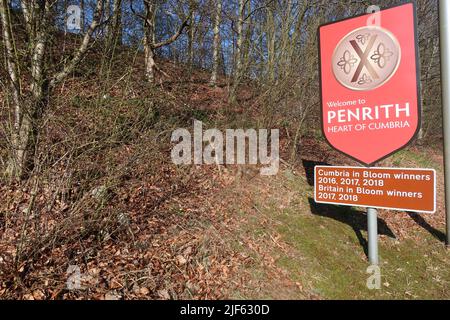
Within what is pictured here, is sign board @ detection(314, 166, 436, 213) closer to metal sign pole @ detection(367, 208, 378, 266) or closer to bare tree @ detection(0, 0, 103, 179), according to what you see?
metal sign pole @ detection(367, 208, 378, 266)

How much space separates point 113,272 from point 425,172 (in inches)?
157

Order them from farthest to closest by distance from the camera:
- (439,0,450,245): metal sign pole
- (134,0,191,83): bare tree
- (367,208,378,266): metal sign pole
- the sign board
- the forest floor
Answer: (134,0,191,83): bare tree
(439,0,450,245): metal sign pole
(367,208,378,266): metal sign pole
the sign board
the forest floor

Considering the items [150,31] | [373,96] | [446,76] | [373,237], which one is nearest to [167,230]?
[373,237]

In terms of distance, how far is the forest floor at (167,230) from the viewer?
325cm

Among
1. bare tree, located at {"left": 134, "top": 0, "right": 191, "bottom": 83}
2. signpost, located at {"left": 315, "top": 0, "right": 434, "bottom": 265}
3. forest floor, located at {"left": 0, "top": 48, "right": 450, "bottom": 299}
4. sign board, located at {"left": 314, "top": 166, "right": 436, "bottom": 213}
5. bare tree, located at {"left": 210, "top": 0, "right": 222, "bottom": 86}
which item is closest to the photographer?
forest floor, located at {"left": 0, "top": 48, "right": 450, "bottom": 299}

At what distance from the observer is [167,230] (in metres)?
4.16

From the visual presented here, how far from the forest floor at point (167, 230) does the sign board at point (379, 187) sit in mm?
835

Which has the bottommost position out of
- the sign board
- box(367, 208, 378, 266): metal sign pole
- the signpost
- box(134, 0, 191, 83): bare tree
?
box(367, 208, 378, 266): metal sign pole

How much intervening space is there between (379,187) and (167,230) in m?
3.06

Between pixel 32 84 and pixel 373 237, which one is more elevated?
pixel 32 84

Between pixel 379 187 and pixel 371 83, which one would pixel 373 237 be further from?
pixel 371 83

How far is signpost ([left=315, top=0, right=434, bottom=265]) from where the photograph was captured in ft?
12.2

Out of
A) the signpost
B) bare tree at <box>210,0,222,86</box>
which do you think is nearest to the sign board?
the signpost
